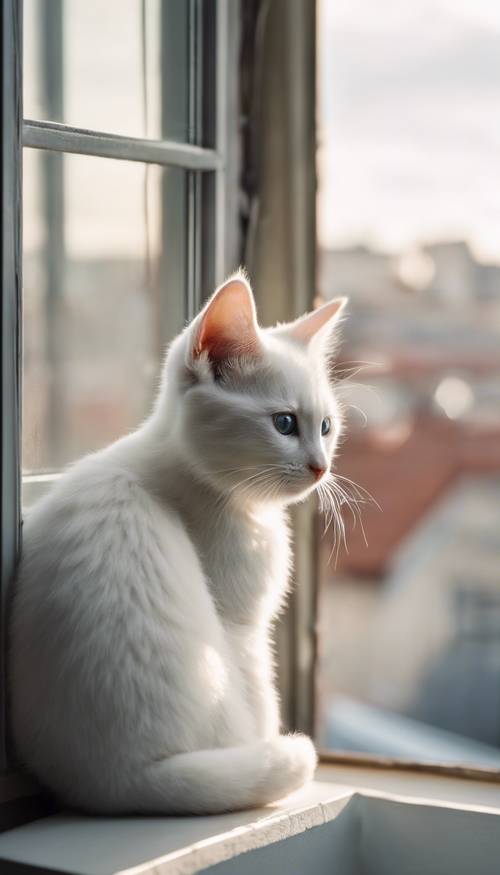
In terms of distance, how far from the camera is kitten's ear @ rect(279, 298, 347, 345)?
1245 millimetres

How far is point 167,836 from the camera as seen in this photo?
0.99 metres

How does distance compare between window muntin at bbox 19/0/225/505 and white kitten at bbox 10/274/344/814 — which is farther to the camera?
window muntin at bbox 19/0/225/505

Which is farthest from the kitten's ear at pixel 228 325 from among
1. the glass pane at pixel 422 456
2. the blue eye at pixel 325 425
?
the glass pane at pixel 422 456

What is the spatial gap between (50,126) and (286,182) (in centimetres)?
44

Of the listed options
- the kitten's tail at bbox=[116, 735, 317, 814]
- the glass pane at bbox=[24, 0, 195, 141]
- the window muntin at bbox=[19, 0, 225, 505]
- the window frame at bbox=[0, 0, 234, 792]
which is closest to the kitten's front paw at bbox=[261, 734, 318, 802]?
the kitten's tail at bbox=[116, 735, 317, 814]

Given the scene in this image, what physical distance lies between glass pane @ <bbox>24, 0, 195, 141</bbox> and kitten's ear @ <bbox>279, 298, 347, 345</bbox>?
32 centimetres

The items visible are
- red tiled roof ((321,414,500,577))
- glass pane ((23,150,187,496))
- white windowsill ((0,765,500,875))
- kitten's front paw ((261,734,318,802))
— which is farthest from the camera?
red tiled roof ((321,414,500,577))

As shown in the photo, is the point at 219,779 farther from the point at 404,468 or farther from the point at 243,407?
the point at 404,468

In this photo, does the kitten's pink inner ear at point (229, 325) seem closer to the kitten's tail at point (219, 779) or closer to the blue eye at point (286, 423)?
the blue eye at point (286, 423)

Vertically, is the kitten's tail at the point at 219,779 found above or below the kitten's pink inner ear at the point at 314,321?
below

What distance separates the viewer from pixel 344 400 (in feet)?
4.37

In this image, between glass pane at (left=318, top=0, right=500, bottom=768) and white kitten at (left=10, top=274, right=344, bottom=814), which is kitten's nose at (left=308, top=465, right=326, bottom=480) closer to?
white kitten at (left=10, top=274, right=344, bottom=814)

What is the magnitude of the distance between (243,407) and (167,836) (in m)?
0.43

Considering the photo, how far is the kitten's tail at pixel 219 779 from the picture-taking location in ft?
3.33
